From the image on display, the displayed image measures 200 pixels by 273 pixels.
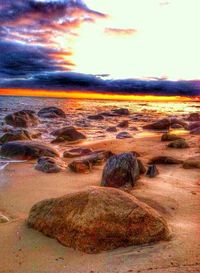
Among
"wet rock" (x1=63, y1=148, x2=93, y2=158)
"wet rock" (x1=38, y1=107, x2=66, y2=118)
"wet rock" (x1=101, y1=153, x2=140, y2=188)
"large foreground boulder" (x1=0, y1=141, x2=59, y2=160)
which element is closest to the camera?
"wet rock" (x1=101, y1=153, x2=140, y2=188)

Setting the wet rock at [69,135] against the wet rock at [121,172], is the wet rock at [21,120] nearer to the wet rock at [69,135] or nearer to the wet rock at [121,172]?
the wet rock at [69,135]

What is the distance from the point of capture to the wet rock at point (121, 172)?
19.6ft

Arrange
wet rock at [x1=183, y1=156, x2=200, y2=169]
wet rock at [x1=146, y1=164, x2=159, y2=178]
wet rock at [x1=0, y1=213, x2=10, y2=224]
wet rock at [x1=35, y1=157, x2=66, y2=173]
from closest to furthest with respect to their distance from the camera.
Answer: wet rock at [x1=0, y1=213, x2=10, y2=224] < wet rock at [x1=146, y1=164, x2=159, y2=178] < wet rock at [x1=35, y1=157, x2=66, y2=173] < wet rock at [x1=183, y1=156, x2=200, y2=169]

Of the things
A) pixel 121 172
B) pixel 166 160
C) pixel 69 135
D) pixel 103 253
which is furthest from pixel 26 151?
pixel 103 253

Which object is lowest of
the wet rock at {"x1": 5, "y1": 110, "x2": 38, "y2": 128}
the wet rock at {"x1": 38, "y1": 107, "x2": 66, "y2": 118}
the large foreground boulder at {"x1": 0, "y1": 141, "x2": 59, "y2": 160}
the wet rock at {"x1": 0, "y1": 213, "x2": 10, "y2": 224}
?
the wet rock at {"x1": 38, "y1": 107, "x2": 66, "y2": 118}

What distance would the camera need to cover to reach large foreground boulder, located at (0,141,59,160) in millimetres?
9039

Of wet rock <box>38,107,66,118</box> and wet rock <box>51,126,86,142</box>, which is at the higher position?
wet rock <box>51,126,86,142</box>

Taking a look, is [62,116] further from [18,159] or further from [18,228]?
[18,228]

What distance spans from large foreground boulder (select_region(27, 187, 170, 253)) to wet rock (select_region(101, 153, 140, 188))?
1829mm

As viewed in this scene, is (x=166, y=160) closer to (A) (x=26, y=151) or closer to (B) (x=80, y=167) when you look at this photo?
(B) (x=80, y=167)

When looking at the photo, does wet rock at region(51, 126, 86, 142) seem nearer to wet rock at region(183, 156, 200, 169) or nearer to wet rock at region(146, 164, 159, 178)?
wet rock at region(183, 156, 200, 169)

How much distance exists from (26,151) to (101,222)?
5.66m

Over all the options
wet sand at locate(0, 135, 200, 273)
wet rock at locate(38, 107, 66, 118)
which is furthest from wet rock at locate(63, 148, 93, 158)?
wet rock at locate(38, 107, 66, 118)

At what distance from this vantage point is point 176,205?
4.99m
